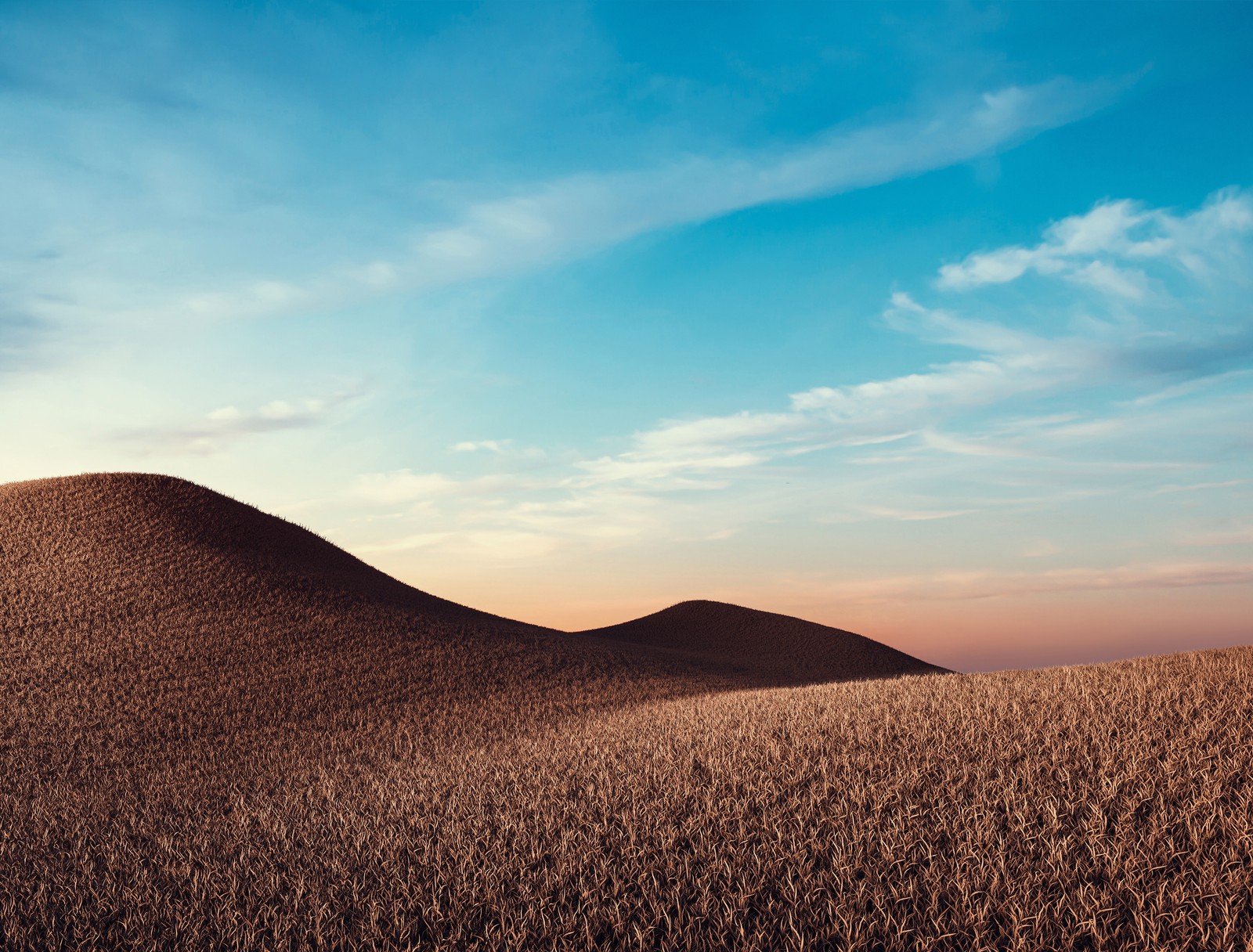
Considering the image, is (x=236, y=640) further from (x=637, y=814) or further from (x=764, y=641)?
(x=764, y=641)

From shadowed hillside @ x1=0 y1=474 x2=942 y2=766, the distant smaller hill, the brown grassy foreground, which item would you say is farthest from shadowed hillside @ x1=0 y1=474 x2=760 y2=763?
the distant smaller hill

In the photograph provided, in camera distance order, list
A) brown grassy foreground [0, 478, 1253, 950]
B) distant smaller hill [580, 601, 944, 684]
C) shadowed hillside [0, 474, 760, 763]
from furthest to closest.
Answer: distant smaller hill [580, 601, 944, 684], shadowed hillside [0, 474, 760, 763], brown grassy foreground [0, 478, 1253, 950]

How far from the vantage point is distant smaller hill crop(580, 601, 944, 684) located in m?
28.5

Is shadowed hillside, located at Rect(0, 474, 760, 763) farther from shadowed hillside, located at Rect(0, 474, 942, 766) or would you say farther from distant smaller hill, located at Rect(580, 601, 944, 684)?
distant smaller hill, located at Rect(580, 601, 944, 684)

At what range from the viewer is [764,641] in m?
31.9

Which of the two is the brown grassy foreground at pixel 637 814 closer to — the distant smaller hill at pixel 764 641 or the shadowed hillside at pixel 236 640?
the shadowed hillside at pixel 236 640

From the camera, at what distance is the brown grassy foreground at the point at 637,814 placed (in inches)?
180

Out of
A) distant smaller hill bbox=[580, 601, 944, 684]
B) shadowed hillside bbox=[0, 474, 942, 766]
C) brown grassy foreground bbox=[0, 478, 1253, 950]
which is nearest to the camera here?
brown grassy foreground bbox=[0, 478, 1253, 950]

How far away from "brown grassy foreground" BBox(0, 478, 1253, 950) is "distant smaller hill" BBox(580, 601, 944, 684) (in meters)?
14.5

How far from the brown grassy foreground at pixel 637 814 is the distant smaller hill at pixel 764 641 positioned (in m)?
14.5

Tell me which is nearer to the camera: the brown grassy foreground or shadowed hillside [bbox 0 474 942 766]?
the brown grassy foreground

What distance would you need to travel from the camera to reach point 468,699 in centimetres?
1537

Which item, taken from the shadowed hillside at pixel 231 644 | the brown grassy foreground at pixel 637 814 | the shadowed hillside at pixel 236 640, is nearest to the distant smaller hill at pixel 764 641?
the shadowed hillside at pixel 236 640

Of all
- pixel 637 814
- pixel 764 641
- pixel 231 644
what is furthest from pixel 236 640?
pixel 764 641
